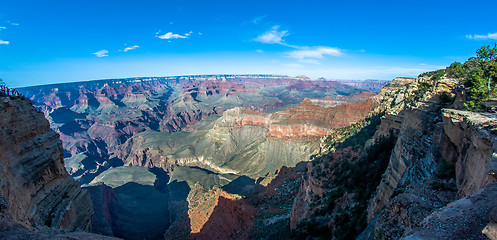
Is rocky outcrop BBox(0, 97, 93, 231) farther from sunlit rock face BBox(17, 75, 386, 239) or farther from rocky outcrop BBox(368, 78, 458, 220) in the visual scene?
rocky outcrop BBox(368, 78, 458, 220)

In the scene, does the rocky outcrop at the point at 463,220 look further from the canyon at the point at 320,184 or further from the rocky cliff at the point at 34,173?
the rocky cliff at the point at 34,173

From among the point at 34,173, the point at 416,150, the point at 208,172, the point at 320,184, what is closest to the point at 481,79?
the point at 416,150

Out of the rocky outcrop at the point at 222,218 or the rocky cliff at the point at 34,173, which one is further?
the rocky outcrop at the point at 222,218

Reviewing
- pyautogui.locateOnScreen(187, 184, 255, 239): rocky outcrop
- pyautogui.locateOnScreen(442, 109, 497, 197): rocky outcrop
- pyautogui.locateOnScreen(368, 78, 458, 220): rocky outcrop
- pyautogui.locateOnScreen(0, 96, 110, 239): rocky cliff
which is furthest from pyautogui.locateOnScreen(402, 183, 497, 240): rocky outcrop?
pyautogui.locateOnScreen(187, 184, 255, 239): rocky outcrop

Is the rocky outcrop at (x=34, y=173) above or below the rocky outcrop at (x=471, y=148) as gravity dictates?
below

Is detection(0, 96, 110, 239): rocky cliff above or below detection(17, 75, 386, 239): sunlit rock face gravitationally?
above

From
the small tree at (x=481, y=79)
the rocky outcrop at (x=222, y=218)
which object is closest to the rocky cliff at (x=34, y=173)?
the rocky outcrop at (x=222, y=218)

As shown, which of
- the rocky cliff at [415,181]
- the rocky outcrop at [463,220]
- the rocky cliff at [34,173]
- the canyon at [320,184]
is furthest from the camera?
the rocky cliff at [34,173]

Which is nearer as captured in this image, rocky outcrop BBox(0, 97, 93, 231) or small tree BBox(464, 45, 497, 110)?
small tree BBox(464, 45, 497, 110)

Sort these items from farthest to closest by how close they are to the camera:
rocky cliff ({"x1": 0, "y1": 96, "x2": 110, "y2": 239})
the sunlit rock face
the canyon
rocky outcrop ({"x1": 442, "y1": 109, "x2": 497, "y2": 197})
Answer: the sunlit rock face
rocky cliff ({"x1": 0, "y1": 96, "x2": 110, "y2": 239})
the canyon
rocky outcrop ({"x1": 442, "y1": 109, "x2": 497, "y2": 197})

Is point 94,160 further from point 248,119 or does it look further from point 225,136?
point 248,119
